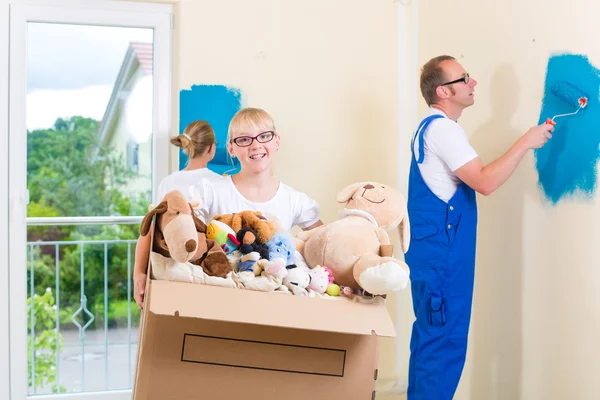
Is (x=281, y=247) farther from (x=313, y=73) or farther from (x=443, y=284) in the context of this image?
(x=313, y=73)

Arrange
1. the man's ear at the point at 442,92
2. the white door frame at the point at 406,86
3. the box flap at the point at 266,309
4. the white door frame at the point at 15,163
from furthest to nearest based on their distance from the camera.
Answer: the white door frame at the point at 406,86 → the white door frame at the point at 15,163 → the man's ear at the point at 442,92 → the box flap at the point at 266,309

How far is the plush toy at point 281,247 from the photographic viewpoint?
139cm

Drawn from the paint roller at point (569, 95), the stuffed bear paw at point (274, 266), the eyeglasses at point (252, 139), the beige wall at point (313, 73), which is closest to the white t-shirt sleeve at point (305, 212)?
the eyeglasses at point (252, 139)

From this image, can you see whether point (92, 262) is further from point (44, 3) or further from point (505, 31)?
point (505, 31)

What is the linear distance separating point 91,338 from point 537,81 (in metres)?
2.07

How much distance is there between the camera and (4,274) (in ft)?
8.59

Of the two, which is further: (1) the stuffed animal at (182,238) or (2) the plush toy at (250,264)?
(2) the plush toy at (250,264)

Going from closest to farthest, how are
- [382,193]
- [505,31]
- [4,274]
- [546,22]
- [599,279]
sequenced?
[382,193], [599,279], [546,22], [505,31], [4,274]

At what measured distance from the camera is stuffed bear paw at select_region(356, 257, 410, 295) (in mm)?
1242

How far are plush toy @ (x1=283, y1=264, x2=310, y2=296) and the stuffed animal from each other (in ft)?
0.40

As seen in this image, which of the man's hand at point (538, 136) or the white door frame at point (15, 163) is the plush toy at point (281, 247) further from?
the white door frame at point (15, 163)

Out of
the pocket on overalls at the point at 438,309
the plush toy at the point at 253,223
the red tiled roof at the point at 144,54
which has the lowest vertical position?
the pocket on overalls at the point at 438,309

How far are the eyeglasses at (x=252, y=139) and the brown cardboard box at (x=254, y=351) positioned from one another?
67 cm

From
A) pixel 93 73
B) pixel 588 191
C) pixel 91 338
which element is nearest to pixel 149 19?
pixel 93 73
